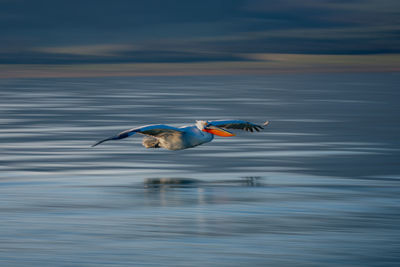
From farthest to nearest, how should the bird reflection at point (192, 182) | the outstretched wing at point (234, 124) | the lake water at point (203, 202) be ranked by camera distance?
the outstretched wing at point (234, 124) < the bird reflection at point (192, 182) < the lake water at point (203, 202)

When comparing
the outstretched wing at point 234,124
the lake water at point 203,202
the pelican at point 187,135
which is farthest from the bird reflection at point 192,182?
the outstretched wing at point 234,124

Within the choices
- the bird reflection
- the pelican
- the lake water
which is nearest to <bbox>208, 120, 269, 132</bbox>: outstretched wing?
the pelican

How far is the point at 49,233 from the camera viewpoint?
14312mm

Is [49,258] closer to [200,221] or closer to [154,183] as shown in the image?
[200,221]

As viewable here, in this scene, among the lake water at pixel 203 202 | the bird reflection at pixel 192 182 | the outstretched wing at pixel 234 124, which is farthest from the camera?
the outstretched wing at pixel 234 124

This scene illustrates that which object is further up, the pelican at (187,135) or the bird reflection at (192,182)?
the pelican at (187,135)

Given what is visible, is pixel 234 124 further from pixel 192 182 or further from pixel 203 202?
pixel 203 202

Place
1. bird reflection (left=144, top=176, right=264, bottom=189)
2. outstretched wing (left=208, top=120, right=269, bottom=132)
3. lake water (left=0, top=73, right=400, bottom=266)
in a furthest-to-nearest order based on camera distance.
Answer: outstretched wing (left=208, top=120, right=269, bottom=132)
bird reflection (left=144, top=176, right=264, bottom=189)
lake water (left=0, top=73, right=400, bottom=266)

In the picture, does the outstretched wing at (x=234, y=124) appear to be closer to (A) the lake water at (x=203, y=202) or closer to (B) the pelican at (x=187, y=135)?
(B) the pelican at (x=187, y=135)

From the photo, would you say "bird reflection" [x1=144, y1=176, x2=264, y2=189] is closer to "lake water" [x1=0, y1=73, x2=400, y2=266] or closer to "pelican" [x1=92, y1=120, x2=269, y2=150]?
"lake water" [x1=0, y1=73, x2=400, y2=266]

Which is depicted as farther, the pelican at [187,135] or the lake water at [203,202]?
the pelican at [187,135]

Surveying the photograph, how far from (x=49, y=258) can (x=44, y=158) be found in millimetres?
11626

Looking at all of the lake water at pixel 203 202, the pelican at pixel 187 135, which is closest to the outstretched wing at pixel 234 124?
the pelican at pixel 187 135

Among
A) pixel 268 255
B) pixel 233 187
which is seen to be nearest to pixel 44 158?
pixel 233 187
